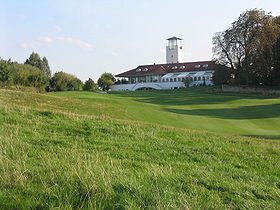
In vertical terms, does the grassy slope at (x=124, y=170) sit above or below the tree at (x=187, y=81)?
below

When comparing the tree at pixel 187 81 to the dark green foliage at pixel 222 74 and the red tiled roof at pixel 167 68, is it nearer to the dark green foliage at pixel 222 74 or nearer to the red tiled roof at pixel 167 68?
the red tiled roof at pixel 167 68

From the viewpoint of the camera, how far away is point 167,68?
102812 millimetres

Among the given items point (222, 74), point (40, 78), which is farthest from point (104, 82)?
point (40, 78)

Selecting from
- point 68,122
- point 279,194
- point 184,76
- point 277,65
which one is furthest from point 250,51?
point 279,194

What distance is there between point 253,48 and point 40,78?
3782 centimetres

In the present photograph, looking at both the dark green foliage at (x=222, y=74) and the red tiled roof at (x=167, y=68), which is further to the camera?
the red tiled roof at (x=167, y=68)

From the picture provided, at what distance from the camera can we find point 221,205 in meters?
4.01

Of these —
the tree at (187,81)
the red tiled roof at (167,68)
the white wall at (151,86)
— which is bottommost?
the white wall at (151,86)

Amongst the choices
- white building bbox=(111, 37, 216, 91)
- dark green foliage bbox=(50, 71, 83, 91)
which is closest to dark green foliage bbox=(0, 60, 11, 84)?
dark green foliage bbox=(50, 71, 83, 91)

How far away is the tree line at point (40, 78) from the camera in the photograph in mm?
46347

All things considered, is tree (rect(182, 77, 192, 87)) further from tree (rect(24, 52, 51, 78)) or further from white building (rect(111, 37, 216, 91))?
tree (rect(24, 52, 51, 78))

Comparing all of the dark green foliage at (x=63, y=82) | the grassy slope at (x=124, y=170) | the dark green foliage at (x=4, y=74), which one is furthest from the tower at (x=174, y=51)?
the grassy slope at (x=124, y=170)

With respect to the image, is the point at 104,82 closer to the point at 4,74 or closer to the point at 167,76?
the point at 167,76

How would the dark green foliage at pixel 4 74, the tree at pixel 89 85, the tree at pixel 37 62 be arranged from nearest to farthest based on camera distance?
the dark green foliage at pixel 4 74
the tree at pixel 89 85
the tree at pixel 37 62
